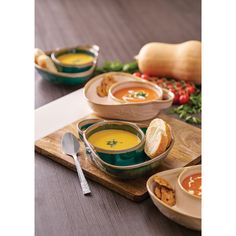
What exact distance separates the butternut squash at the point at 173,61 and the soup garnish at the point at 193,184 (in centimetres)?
82

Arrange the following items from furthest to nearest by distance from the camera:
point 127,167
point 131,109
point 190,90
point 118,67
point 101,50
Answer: point 101,50
point 118,67
point 190,90
point 131,109
point 127,167

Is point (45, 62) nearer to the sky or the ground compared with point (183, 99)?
nearer to the sky

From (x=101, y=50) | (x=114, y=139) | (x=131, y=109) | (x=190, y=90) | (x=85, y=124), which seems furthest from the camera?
(x=101, y=50)

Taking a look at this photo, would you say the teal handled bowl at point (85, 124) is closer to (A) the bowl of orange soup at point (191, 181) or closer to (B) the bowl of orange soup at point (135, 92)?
(B) the bowl of orange soup at point (135, 92)

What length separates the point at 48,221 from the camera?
150 cm

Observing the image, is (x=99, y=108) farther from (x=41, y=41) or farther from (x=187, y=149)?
(x=41, y=41)

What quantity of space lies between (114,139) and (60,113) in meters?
0.44

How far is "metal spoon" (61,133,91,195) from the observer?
64.4 inches

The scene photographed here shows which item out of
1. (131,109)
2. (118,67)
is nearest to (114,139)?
(131,109)

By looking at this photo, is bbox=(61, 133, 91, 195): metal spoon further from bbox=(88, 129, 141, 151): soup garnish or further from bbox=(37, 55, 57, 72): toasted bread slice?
bbox=(37, 55, 57, 72): toasted bread slice

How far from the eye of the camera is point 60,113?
210cm

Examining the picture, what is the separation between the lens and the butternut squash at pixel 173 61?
226 centimetres

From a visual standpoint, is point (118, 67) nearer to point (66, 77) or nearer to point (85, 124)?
point (66, 77)
